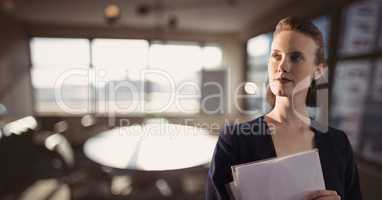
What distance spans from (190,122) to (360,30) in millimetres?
781

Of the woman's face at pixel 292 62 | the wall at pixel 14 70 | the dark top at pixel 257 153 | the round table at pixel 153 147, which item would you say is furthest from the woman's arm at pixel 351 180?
the wall at pixel 14 70

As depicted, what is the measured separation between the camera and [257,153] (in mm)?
550

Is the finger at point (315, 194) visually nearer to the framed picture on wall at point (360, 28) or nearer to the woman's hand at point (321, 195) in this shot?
the woman's hand at point (321, 195)

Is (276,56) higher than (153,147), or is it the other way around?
(276,56)

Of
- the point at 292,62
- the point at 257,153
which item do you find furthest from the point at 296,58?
the point at 257,153

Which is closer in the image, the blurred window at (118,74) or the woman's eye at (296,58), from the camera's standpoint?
the woman's eye at (296,58)

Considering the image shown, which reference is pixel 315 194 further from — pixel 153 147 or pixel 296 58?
pixel 153 147

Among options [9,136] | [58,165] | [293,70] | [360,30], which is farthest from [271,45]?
[58,165]

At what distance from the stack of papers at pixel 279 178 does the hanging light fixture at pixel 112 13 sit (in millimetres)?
687

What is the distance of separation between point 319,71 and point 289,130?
0.16 metres

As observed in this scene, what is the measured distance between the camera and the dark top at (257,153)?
1.81 ft

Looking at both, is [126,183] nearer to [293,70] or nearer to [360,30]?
[293,70]

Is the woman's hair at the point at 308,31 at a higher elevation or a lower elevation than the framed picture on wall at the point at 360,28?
lower

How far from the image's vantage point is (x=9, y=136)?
1.04m
